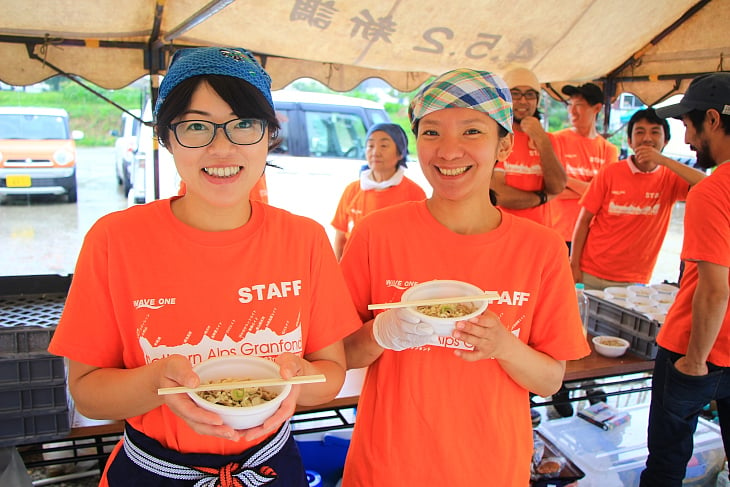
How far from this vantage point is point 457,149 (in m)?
1.39

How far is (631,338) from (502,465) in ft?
5.95

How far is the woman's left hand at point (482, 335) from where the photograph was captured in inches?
46.2

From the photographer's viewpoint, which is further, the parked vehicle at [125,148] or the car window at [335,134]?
the parked vehicle at [125,148]

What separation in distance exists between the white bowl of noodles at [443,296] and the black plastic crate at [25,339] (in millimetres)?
1410

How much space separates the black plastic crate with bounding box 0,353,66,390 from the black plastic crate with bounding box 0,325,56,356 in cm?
2

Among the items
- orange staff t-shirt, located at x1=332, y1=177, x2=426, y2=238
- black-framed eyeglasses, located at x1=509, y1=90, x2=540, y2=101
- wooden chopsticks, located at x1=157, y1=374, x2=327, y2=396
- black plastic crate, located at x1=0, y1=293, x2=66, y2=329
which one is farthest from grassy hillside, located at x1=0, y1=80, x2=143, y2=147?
wooden chopsticks, located at x1=157, y1=374, x2=327, y2=396

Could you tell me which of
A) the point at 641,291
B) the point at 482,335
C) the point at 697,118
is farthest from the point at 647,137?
the point at 482,335

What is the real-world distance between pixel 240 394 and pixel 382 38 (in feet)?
11.3

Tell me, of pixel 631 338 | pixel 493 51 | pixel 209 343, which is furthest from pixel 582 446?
pixel 493 51

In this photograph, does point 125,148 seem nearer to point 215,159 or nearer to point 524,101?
point 524,101

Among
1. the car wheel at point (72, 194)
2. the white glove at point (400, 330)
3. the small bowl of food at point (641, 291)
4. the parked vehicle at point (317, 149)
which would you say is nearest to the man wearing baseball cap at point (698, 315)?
the small bowl of food at point (641, 291)

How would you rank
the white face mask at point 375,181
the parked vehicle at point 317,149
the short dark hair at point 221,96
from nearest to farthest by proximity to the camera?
the short dark hair at point 221,96, the white face mask at point 375,181, the parked vehicle at point 317,149

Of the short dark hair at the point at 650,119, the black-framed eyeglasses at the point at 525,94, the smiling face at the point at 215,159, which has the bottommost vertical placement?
the smiling face at the point at 215,159

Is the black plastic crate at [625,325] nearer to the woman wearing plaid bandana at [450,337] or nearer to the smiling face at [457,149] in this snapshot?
the woman wearing plaid bandana at [450,337]
